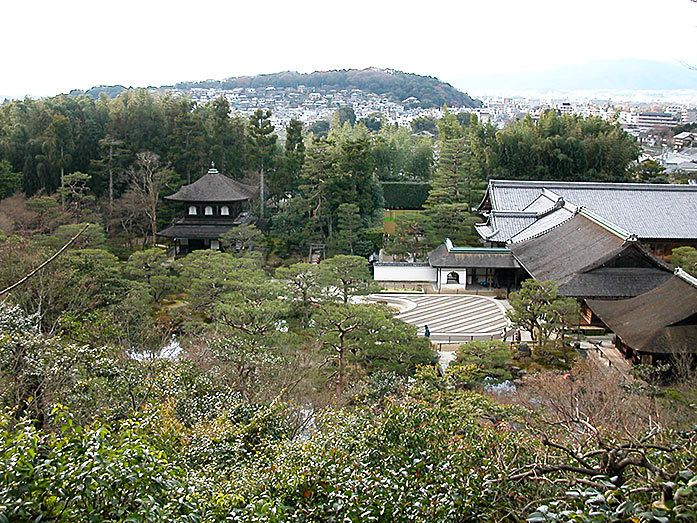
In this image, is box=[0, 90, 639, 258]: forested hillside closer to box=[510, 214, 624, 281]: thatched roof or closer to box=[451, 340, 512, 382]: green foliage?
box=[510, 214, 624, 281]: thatched roof

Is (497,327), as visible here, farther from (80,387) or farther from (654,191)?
(80,387)

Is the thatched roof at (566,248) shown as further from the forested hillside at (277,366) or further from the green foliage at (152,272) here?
the green foliage at (152,272)

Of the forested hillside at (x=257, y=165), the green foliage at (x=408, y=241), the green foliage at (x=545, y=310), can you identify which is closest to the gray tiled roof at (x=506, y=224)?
the forested hillside at (x=257, y=165)

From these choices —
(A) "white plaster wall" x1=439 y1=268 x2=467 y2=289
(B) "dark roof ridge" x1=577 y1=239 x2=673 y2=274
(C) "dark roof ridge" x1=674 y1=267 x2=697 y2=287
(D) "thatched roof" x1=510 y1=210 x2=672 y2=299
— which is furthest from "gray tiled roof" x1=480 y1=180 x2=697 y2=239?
(C) "dark roof ridge" x1=674 y1=267 x2=697 y2=287

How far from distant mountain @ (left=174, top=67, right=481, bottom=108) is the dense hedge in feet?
353

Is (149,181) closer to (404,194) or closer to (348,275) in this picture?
(348,275)

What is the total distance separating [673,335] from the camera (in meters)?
14.1

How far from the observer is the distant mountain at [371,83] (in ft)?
483

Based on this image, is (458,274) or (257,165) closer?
(458,274)

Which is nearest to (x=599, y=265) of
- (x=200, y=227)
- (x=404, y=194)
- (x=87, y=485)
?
(x=200, y=227)

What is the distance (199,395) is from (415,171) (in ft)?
115

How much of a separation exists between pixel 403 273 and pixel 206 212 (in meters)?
9.87

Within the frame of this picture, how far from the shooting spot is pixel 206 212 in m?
29.1

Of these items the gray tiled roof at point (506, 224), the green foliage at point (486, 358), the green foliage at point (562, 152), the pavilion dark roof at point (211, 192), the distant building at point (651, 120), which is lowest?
the green foliage at point (486, 358)
